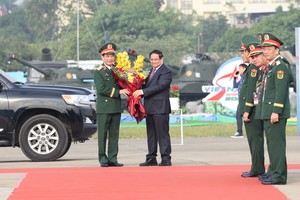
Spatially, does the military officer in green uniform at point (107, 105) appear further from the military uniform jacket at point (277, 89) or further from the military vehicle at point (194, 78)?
the military vehicle at point (194, 78)

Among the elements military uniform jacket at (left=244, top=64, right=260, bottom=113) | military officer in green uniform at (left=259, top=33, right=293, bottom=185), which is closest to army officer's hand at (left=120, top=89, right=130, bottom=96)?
military uniform jacket at (left=244, top=64, right=260, bottom=113)

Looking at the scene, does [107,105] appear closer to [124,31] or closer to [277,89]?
[277,89]

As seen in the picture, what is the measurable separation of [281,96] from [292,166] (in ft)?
11.7

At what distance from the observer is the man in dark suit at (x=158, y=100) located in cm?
1833

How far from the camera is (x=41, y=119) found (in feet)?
65.4

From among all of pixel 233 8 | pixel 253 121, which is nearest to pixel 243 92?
pixel 253 121

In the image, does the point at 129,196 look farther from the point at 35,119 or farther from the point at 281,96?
the point at 35,119

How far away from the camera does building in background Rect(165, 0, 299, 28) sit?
156375 millimetres

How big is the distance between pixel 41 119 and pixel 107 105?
183 centimetres

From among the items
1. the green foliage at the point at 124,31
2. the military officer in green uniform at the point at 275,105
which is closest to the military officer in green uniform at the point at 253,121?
the military officer in green uniform at the point at 275,105

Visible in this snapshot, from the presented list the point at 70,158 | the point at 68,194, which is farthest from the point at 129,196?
the point at 70,158

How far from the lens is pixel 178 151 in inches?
915

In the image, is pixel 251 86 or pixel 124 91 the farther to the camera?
pixel 124 91

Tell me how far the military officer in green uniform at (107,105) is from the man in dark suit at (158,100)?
363mm
